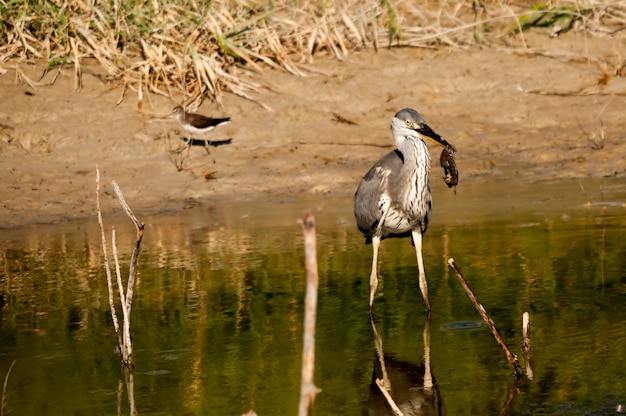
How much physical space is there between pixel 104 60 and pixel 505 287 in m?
7.45

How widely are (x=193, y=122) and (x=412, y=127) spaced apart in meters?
5.05

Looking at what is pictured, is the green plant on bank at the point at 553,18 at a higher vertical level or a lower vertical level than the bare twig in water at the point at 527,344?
higher

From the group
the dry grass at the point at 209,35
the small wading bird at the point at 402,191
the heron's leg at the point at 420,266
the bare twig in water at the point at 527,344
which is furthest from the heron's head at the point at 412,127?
the dry grass at the point at 209,35

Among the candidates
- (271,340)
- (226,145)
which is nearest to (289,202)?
(226,145)

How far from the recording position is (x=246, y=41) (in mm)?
13625

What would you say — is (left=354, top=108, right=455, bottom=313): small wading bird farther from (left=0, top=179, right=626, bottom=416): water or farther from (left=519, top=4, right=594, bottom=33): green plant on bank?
(left=519, top=4, right=594, bottom=33): green plant on bank

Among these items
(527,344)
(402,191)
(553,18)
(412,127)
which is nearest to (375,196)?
(402,191)

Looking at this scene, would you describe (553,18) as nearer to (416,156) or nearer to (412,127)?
(412,127)

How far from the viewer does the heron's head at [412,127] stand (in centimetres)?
727

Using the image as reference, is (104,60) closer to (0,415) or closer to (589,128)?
(589,128)

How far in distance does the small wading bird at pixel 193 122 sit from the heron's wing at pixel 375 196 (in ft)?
15.4

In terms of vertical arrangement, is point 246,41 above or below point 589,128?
above

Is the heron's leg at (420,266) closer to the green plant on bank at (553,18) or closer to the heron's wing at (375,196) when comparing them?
the heron's wing at (375,196)

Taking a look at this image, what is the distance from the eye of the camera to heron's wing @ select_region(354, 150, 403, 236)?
7.23 metres
